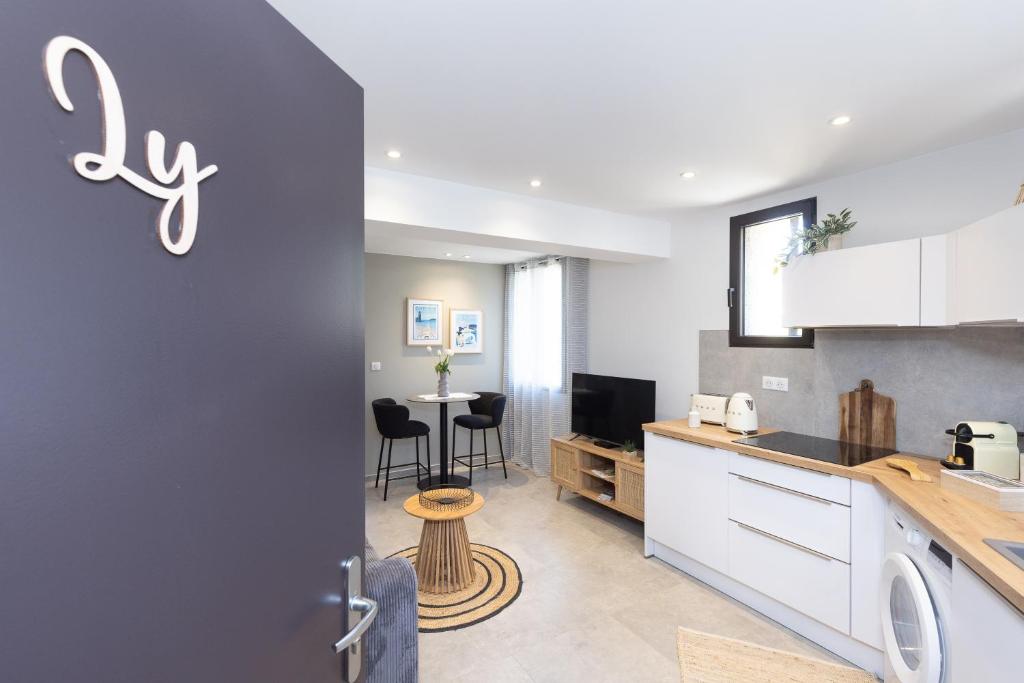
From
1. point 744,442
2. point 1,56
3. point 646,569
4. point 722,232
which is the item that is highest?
point 722,232

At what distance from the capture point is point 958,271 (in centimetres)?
205

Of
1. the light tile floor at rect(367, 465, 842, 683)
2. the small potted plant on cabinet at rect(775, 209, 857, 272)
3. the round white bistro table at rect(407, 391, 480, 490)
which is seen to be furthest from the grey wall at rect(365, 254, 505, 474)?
the small potted plant on cabinet at rect(775, 209, 857, 272)

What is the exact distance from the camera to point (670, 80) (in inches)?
71.1

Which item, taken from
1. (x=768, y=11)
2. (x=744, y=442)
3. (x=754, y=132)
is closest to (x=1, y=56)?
(x=768, y=11)

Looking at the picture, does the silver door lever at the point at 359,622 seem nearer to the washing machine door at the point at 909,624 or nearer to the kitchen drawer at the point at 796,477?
the washing machine door at the point at 909,624

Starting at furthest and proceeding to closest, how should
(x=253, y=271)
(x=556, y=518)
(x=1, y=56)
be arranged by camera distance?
(x=556, y=518) → (x=253, y=271) → (x=1, y=56)

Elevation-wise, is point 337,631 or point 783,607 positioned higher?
point 337,631

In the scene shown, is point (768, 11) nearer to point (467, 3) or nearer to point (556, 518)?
point (467, 3)

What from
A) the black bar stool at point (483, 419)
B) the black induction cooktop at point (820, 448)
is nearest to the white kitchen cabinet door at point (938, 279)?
the black induction cooktop at point (820, 448)

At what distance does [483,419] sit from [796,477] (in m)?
3.05

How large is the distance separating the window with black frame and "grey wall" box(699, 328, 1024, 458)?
3.8 inches

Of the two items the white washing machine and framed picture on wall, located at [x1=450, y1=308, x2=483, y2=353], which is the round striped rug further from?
framed picture on wall, located at [x1=450, y1=308, x2=483, y2=353]

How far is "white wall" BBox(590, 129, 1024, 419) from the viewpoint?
233 cm

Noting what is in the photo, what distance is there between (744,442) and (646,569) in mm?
1087
